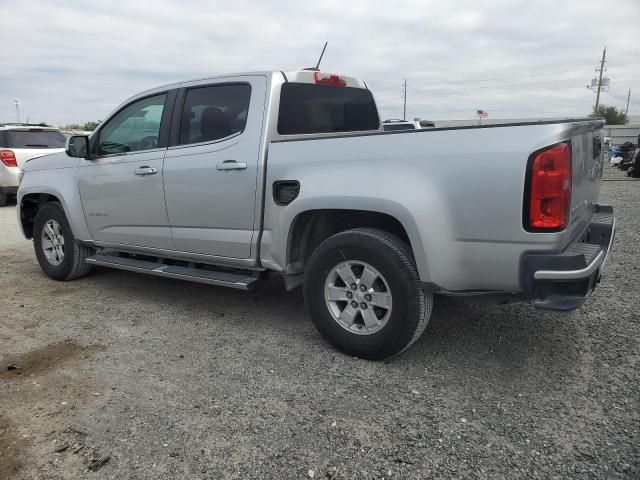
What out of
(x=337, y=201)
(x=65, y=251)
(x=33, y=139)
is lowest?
(x=65, y=251)

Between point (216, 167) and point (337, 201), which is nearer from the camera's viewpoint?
point (337, 201)

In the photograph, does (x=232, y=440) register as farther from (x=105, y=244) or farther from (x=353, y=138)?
(x=105, y=244)

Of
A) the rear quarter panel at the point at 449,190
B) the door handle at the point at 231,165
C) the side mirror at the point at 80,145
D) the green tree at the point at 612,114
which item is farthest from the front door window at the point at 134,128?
the green tree at the point at 612,114

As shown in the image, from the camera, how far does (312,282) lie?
3.55 meters

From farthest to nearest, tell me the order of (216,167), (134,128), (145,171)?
(134,128) → (145,171) → (216,167)

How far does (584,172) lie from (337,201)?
155 cm

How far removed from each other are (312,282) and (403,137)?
1147 mm

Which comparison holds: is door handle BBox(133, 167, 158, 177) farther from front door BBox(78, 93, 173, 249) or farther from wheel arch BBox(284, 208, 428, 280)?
wheel arch BBox(284, 208, 428, 280)

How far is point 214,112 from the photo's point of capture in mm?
4180

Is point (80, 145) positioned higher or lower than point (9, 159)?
higher

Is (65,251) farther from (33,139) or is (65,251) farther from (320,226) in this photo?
(33,139)

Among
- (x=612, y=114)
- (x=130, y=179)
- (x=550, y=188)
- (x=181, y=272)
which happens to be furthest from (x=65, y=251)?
(x=612, y=114)

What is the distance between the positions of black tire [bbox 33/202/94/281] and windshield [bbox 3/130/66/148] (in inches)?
271

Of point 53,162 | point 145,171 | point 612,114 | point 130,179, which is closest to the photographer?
point 145,171
